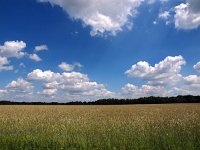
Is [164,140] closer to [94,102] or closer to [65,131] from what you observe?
[65,131]

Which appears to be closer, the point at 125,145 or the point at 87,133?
the point at 125,145

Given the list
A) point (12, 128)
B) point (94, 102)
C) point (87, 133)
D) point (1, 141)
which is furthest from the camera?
point (94, 102)

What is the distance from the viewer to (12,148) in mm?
13805

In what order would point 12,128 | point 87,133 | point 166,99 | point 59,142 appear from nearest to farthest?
1. point 59,142
2. point 87,133
3. point 12,128
4. point 166,99

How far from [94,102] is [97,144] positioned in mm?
111784

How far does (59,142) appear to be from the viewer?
46.0ft

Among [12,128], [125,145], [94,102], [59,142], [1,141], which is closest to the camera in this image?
[125,145]

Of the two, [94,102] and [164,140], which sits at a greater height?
[94,102]

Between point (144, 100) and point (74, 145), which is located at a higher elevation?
point (144, 100)

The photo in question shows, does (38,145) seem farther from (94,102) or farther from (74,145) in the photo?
(94,102)

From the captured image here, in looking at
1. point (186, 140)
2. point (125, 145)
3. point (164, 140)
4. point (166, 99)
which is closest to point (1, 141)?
point (125, 145)

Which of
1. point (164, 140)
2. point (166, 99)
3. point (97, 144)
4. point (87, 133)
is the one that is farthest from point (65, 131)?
point (166, 99)

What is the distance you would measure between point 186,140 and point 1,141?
8.71 metres

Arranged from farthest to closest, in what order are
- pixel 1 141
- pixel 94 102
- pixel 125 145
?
pixel 94 102
pixel 1 141
pixel 125 145
